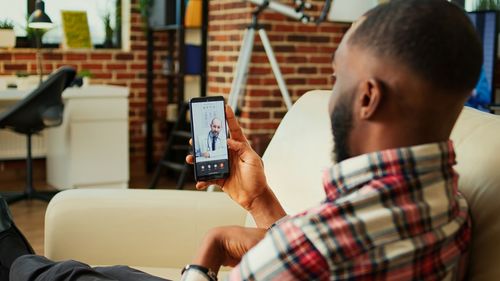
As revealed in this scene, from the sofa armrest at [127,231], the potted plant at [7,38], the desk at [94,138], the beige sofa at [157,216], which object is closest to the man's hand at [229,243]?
the beige sofa at [157,216]

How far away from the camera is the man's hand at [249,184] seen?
144 centimetres

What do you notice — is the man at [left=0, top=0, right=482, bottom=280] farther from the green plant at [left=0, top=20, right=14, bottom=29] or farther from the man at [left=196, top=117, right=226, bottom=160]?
the green plant at [left=0, top=20, right=14, bottom=29]

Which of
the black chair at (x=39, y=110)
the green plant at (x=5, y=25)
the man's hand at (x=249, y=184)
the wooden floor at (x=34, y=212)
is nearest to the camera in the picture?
the man's hand at (x=249, y=184)

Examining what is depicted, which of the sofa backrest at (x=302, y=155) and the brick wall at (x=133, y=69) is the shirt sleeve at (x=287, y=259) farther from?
the brick wall at (x=133, y=69)

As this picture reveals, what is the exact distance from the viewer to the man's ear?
902 millimetres

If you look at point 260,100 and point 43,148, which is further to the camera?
point 43,148

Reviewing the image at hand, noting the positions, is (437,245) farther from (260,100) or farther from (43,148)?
(43,148)

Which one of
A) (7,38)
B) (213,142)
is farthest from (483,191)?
(7,38)

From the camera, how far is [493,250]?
3.73 feet

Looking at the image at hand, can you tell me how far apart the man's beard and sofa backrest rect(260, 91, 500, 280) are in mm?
315

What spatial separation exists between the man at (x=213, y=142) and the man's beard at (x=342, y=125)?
54 centimetres

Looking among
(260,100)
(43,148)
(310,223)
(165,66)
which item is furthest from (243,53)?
(310,223)

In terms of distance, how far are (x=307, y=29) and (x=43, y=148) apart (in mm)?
2059

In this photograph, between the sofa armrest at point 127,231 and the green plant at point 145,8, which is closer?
the sofa armrest at point 127,231
